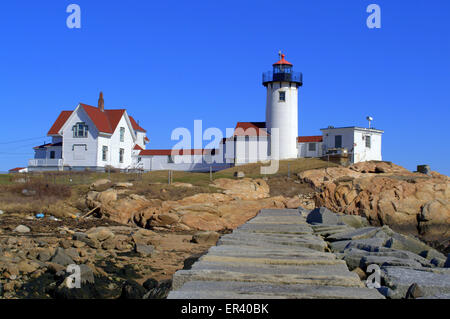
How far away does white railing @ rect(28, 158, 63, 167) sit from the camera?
148 feet

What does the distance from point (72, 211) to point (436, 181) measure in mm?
20030

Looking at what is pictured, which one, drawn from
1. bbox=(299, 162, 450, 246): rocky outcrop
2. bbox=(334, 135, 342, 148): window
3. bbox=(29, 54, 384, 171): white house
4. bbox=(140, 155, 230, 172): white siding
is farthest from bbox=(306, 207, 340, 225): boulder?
bbox=(140, 155, 230, 172): white siding

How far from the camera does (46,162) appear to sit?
1786 inches

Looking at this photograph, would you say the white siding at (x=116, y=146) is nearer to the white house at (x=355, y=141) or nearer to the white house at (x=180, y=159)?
the white house at (x=180, y=159)

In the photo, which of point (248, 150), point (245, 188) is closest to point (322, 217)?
point (245, 188)

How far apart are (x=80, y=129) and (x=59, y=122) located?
15.8 feet

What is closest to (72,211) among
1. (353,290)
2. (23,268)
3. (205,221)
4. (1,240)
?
(205,221)

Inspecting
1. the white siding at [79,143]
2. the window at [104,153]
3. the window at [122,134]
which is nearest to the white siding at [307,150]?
the window at [122,134]

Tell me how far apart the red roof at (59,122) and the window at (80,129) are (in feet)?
→ 10.2

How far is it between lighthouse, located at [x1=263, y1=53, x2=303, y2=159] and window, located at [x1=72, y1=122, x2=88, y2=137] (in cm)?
1796

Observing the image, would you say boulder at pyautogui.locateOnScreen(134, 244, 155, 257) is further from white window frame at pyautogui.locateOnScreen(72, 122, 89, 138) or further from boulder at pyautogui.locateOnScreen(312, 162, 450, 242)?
white window frame at pyautogui.locateOnScreen(72, 122, 89, 138)

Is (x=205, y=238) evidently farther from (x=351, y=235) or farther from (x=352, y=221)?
(x=351, y=235)

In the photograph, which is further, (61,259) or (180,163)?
(180,163)

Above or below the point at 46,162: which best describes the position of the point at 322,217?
below
